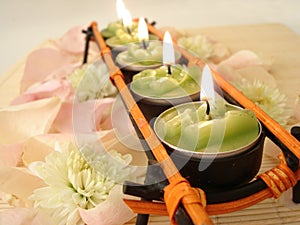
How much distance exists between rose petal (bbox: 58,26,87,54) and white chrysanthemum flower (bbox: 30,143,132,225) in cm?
71

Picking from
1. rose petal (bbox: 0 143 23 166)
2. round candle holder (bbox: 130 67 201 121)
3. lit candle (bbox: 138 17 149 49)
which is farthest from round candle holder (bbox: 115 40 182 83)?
rose petal (bbox: 0 143 23 166)

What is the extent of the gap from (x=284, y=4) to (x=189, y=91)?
1.33 m

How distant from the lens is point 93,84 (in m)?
0.94

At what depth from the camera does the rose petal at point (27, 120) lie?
776 mm

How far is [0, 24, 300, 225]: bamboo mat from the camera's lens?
0.58 m

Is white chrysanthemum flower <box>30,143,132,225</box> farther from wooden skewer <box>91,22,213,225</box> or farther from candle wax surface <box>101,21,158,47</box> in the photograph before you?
candle wax surface <box>101,21,158,47</box>

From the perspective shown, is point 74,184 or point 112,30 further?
point 112,30

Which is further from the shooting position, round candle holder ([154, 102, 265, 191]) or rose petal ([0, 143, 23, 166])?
rose petal ([0, 143, 23, 166])

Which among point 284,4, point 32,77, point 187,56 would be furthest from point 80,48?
point 284,4

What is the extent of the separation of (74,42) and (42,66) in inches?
7.0

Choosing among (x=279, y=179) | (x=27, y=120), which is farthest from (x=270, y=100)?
(x=27, y=120)

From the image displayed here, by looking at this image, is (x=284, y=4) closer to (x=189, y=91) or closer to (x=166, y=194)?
(x=189, y=91)

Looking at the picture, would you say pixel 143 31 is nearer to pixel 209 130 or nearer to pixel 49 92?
pixel 49 92

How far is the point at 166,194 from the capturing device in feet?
1.45
